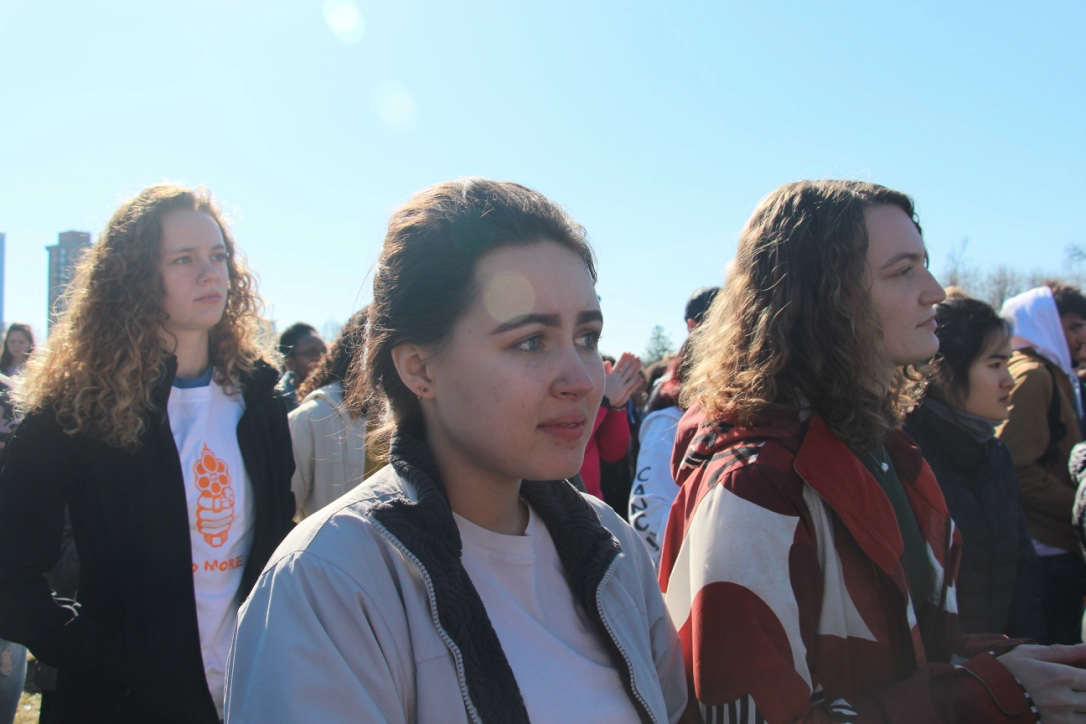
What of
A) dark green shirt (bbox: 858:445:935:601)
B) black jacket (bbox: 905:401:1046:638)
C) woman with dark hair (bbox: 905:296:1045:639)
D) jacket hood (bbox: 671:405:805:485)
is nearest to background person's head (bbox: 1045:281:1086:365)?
woman with dark hair (bbox: 905:296:1045:639)

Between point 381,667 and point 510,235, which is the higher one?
point 510,235

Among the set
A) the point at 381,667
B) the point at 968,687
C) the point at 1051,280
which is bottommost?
the point at 968,687

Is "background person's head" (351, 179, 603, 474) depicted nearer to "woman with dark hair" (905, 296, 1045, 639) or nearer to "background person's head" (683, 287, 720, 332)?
"woman with dark hair" (905, 296, 1045, 639)

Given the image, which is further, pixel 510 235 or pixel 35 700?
pixel 35 700

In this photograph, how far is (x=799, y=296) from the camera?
2037mm

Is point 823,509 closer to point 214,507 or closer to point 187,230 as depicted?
point 214,507

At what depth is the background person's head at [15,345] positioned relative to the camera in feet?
22.6

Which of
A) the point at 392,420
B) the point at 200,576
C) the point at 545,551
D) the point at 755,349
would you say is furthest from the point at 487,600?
the point at 200,576

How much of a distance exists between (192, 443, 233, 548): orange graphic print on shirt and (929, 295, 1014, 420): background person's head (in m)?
3.08

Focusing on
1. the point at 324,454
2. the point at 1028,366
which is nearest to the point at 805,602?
the point at 324,454

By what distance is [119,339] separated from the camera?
2.49m

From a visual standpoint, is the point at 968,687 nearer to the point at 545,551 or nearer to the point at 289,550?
the point at 545,551

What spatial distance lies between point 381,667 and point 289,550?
0.26 metres

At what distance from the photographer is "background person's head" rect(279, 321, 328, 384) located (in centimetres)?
633
